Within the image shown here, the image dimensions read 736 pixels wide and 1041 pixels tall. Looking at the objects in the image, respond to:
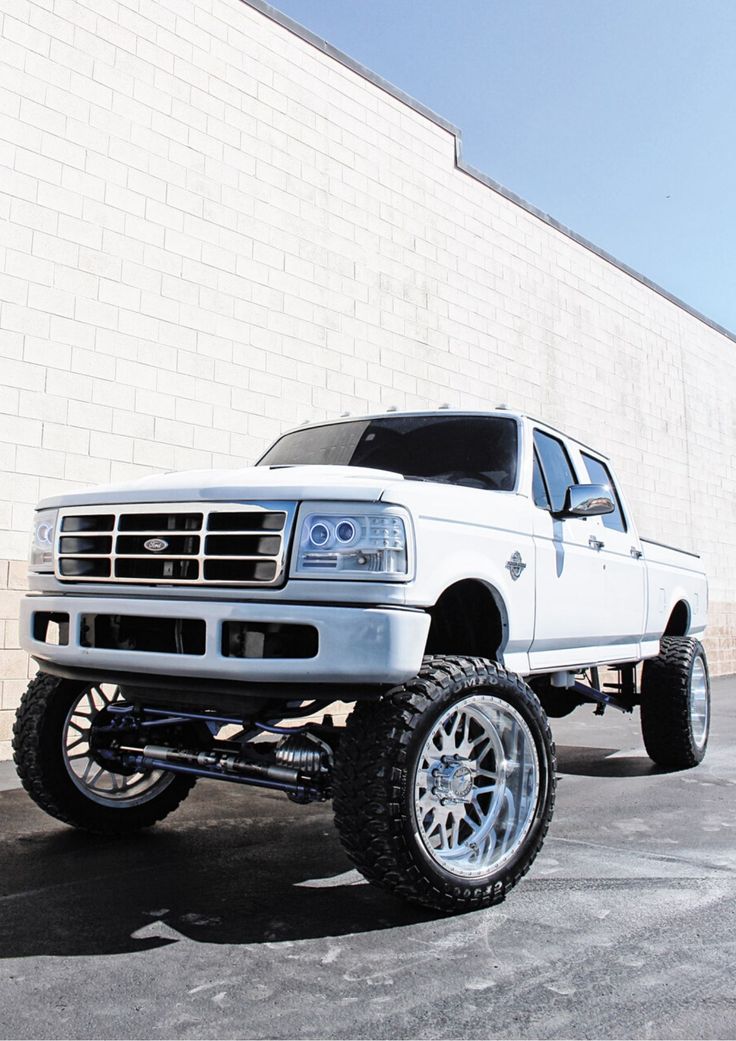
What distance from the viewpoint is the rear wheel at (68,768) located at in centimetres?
445

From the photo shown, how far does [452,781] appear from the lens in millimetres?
3623

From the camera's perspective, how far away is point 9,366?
291 inches

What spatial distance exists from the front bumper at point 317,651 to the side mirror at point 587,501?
171 centimetres

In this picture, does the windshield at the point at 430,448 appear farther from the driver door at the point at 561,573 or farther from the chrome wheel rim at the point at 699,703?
the chrome wheel rim at the point at 699,703

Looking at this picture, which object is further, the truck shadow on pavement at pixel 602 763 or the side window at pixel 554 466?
the truck shadow on pavement at pixel 602 763

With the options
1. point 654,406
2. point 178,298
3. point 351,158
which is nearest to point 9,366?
point 178,298

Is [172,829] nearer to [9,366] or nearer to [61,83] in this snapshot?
[9,366]

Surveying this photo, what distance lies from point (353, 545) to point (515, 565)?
3.77ft

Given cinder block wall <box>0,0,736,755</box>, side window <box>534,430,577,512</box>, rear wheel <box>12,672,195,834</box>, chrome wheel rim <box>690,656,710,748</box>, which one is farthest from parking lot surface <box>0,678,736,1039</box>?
cinder block wall <box>0,0,736,755</box>

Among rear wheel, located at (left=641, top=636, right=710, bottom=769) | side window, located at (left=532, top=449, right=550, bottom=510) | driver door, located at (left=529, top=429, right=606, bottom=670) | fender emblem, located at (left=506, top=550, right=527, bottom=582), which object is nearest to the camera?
fender emblem, located at (left=506, top=550, right=527, bottom=582)

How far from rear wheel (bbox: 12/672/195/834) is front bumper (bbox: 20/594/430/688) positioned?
982mm

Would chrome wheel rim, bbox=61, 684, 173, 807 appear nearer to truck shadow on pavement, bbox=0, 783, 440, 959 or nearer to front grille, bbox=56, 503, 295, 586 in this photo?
truck shadow on pavement, bbox=0, 783, 440, 959

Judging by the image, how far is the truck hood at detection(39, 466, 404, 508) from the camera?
3.55 m

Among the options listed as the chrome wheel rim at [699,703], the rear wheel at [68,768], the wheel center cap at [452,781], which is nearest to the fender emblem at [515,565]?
the wheel center cap at [452,781]
